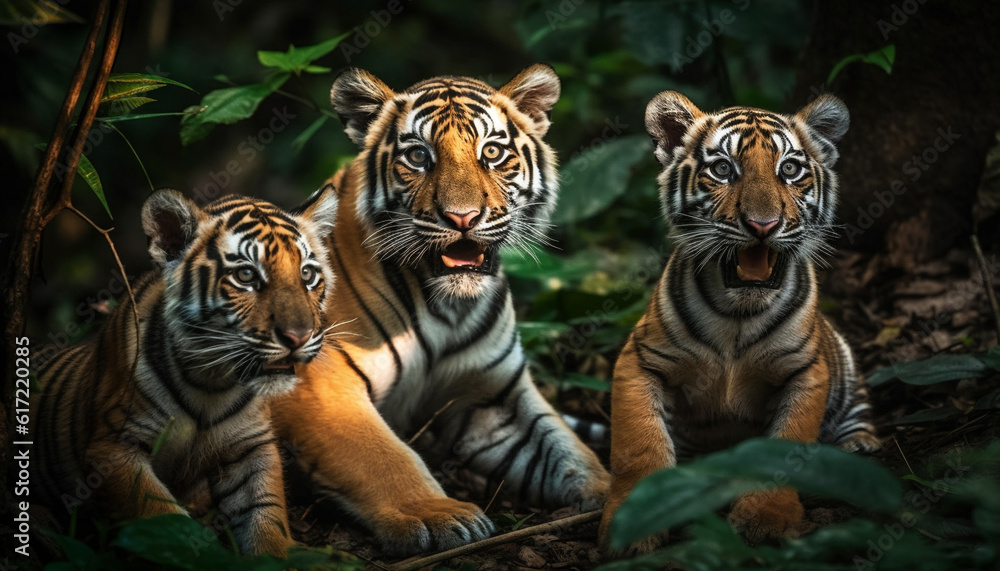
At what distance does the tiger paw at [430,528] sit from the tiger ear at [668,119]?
1.40 meters

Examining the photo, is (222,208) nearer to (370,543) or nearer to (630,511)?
(370,543)

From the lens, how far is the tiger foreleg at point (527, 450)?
11.9 feet

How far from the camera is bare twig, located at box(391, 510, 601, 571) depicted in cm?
283

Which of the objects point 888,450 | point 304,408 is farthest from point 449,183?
point 888,450

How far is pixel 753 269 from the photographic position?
294cm

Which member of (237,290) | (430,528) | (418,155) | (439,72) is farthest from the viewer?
(439,72)

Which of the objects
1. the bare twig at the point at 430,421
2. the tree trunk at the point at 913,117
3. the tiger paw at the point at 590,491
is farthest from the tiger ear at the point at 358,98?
the tree trunk at the point at 913,117

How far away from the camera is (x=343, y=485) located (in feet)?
10.5

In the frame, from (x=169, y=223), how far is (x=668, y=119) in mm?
1710

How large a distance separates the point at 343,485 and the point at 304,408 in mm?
317

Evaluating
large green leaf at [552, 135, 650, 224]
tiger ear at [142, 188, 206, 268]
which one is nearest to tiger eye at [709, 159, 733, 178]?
tiger ear at [142, 188, 206, 268]

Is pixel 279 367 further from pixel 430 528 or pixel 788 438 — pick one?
pixel 788 438

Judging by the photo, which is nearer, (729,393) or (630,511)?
(630,511)

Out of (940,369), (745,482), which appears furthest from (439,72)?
(745,482)
